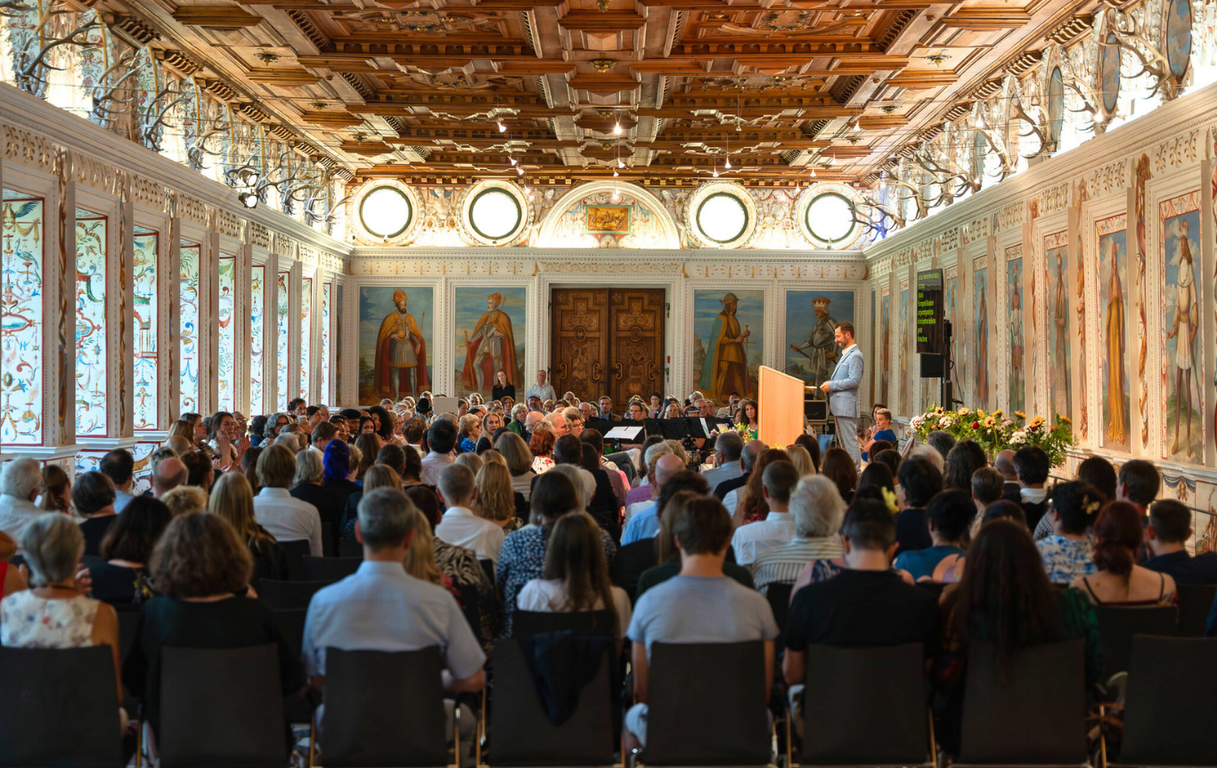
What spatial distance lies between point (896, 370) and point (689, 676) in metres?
Result: 17.2

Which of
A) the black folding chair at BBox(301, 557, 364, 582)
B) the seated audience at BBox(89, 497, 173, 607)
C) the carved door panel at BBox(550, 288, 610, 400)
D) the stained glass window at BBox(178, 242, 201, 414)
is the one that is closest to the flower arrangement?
the black folding chair at BBox(301, 557, 364, 582)

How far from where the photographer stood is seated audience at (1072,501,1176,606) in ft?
13.6

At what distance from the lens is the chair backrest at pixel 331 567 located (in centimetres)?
518

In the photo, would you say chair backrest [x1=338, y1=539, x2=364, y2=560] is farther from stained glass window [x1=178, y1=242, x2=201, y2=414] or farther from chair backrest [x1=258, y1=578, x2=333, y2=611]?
stained glass window [x1=178, y1=242, x2=201, y2=414]

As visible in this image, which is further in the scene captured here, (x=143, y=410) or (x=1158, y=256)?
(x=143, y=410)

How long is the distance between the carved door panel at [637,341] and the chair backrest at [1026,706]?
19497mm

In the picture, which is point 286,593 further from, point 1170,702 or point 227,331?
point 227,331

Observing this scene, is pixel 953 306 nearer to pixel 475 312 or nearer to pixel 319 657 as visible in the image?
pixel 475 312

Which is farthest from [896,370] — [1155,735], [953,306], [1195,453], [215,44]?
[1155,735]

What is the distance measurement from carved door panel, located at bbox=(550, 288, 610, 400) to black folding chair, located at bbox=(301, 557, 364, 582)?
17847 mm

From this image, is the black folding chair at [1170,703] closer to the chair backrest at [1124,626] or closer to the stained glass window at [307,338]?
the chair backrest at [1124,626]

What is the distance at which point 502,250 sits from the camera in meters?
22.5

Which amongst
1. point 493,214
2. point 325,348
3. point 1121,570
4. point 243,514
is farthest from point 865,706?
point 493,214

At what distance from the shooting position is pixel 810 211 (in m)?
23.0
